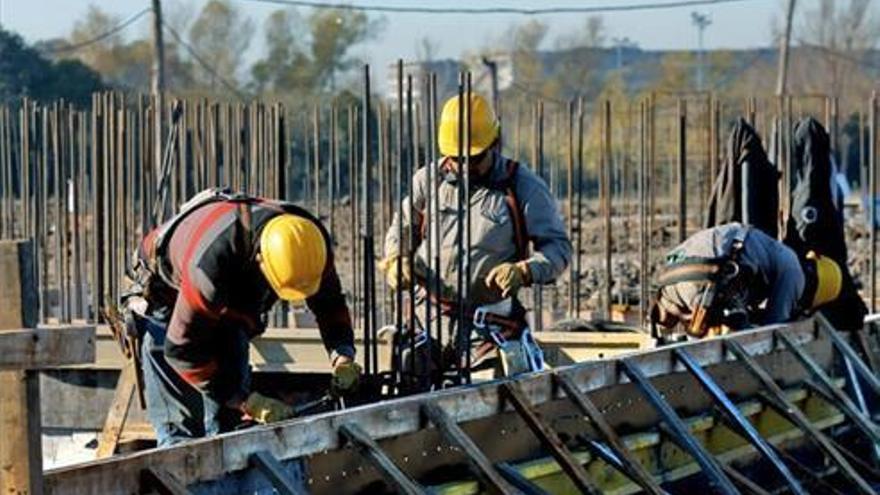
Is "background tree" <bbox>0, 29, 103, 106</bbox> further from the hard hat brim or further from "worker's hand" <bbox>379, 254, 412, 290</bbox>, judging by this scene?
the hard hat brim

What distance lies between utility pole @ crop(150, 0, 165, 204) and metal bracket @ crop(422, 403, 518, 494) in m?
5.76

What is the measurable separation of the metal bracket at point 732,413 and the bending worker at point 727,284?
3.27ft

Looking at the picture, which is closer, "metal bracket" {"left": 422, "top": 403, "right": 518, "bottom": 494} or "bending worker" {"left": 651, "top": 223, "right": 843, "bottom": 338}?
"metal bracket" {"left": 422, "top": 403, "right": 518, "bottom": 494}

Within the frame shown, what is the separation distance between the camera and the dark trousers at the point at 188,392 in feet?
25.2

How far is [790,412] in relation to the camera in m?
9.95

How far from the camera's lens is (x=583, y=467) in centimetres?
839

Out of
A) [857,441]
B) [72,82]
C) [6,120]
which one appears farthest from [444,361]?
[72,82]

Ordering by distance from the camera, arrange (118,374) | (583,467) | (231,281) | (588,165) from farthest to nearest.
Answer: (588,165), (118,374), (583,467), (231,281)

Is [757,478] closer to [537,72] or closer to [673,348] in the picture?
[673,348]

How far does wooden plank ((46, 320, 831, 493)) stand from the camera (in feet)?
20.2

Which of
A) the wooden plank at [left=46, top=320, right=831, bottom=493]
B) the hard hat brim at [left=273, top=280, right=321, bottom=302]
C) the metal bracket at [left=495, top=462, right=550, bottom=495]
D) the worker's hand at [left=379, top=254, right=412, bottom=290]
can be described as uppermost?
the hard hat brim at [left=273, top=280, right=321, bottom=302]

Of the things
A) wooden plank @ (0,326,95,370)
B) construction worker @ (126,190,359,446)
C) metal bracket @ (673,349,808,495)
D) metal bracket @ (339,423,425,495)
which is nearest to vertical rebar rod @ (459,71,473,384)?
metal bracket @ (673,349,808,495)

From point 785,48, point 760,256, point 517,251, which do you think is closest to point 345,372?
point 517,251

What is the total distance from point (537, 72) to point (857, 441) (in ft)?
236
